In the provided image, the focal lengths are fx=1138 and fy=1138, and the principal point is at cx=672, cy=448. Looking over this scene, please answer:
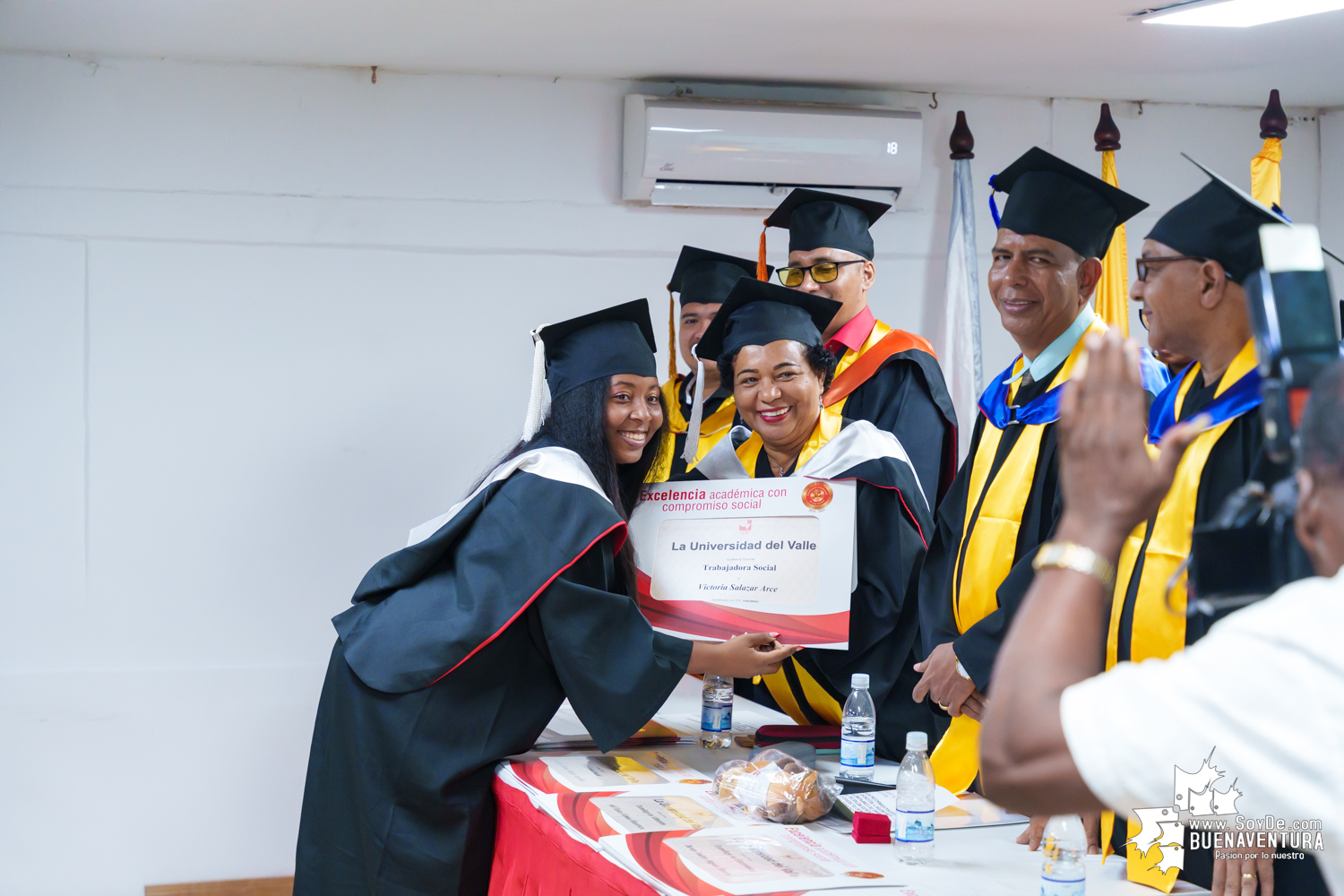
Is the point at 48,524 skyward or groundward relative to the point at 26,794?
skyward

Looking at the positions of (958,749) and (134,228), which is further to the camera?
(134,228)

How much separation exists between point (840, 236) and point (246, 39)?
2392 millimetres

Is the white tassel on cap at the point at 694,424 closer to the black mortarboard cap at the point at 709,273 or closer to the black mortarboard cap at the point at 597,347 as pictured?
the black mortarboard cap at the point at 597,347

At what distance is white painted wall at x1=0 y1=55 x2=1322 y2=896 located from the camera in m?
4.54

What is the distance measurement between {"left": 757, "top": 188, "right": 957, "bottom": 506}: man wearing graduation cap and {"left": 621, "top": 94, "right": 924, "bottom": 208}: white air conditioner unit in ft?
2.66

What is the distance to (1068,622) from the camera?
1.04m

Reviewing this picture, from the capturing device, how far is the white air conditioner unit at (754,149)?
15.5 ft

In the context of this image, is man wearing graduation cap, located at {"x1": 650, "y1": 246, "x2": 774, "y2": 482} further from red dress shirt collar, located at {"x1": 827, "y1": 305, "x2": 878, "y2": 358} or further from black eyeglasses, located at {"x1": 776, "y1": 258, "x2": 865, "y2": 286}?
red dress shirt collar, located at {"x1": 827, "y1": 305, "x2": 878, "y2": 358}

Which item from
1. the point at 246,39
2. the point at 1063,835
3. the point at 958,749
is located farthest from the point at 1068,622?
the point at 246,39

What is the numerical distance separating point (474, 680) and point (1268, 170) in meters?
3.87

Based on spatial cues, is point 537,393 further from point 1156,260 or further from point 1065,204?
point 1156,260

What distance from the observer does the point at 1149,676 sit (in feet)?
3.14

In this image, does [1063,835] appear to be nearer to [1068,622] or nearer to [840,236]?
[1068,622]

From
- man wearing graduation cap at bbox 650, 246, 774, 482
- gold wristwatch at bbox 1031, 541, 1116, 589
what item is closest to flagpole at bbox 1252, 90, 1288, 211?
man wearing graduation cap at bbox 650, 246, 774, 482
